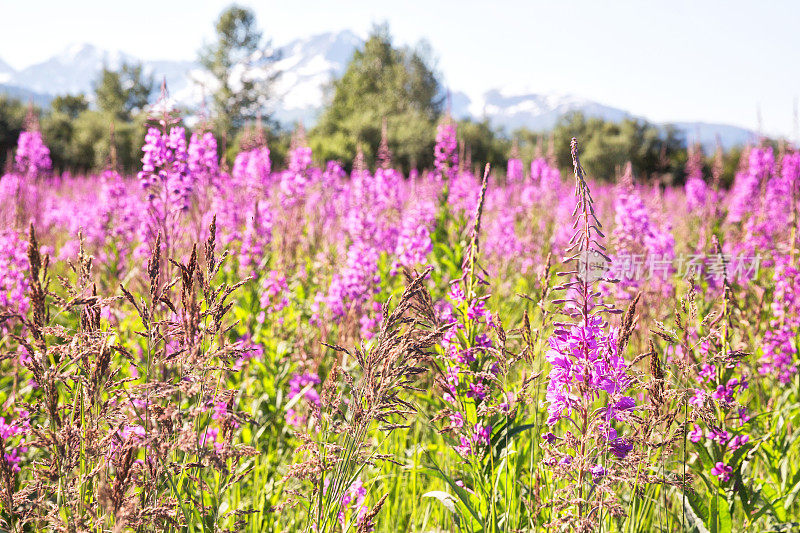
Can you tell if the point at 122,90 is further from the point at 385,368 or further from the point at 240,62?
the point at 385,368

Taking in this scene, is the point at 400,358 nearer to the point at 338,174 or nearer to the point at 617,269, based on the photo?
the point at 617,269

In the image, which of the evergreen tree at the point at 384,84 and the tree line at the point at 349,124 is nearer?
the tree line at the point at 349,124

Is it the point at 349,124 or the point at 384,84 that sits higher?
the point at 384,84

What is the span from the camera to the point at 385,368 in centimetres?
141

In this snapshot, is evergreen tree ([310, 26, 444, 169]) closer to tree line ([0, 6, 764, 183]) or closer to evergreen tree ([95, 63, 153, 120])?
tree line ([0, 6, 764, 183])

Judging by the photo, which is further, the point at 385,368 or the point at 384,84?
the point at 384,84

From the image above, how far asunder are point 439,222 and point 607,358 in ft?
12.7

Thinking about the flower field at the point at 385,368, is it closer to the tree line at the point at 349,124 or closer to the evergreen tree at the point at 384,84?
the tree line at the point at 349,124

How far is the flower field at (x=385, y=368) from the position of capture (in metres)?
1.45

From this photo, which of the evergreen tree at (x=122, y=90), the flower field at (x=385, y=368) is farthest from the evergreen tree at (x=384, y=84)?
the flower field at (x=385, y=368)

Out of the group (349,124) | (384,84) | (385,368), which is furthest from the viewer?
(384,84)

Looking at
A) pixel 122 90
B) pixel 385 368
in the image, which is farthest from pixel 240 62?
pixel 385 368

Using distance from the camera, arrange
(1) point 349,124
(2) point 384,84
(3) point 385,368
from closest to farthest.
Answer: (3) point 385,368 < (1) point 349,124 < (2) point 384,84

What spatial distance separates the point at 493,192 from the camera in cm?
1190
